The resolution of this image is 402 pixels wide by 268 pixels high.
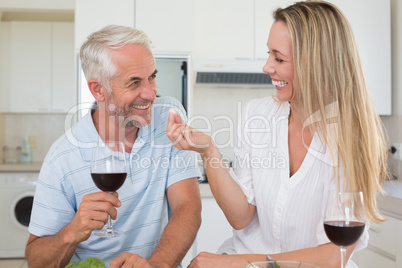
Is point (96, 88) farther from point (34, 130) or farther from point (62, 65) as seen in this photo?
point (34, 130)

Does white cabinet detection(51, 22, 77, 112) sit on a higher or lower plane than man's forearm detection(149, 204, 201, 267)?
higher

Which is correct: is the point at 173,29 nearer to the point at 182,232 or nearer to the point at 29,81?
the point at 29,81

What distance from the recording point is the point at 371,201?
5.08ft

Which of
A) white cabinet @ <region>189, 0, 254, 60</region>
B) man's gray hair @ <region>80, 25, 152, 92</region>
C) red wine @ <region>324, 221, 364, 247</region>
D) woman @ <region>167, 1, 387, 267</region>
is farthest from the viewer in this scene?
white cabinet @ <region>189, 0, 254, 60</region>

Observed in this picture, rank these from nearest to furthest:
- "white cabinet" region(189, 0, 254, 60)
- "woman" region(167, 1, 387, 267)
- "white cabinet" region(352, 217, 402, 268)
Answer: "woman" region(167, 1, 387, 267), "white cabinet" region(352, 217, 402, 268), "white cabinet" region(189, 0, 254, 60)

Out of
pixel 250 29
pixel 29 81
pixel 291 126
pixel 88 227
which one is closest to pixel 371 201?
pixel 291 126

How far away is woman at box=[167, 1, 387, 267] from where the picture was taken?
157cm

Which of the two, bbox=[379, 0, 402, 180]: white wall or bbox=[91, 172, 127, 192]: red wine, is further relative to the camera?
bbox=[379, 0, 402, 180]: white wall

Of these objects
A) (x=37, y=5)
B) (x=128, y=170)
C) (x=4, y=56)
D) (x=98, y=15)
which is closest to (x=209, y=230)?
(x=128, y=170)

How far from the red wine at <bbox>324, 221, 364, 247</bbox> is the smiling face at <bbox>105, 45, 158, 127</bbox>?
2.92 feet

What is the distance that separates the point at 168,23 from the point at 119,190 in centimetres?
242

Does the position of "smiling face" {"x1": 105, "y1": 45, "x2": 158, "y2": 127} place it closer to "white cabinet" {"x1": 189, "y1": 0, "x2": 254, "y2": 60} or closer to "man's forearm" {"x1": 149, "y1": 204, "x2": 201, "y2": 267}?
"man's forearm" {"x1": 149, "y1": 204, "x2": 201, "y2": 267}

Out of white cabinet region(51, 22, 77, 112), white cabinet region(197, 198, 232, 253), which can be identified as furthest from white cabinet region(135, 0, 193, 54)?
white cabinet region(51, 22, 77, 112)

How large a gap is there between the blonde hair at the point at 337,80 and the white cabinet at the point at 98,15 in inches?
96.0
